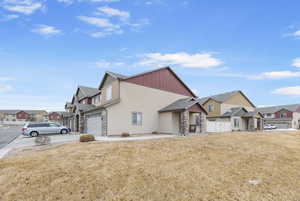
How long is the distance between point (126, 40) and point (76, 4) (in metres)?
5.81

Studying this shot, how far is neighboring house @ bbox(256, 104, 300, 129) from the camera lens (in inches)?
1845

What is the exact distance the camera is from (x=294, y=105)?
2036 inches

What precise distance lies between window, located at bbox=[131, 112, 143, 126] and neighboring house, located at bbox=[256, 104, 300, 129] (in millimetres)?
45507

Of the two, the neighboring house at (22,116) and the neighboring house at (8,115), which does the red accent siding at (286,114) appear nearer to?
the neighboring house at (22,116)

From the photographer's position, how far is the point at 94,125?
65.7 ft

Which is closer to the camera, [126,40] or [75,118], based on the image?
[126,40]

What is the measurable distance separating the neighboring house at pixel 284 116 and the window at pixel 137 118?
45507 millimetres

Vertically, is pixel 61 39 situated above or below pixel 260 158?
above

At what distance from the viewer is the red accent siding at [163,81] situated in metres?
19.8

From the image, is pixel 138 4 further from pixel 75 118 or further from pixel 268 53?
pixel 75 118

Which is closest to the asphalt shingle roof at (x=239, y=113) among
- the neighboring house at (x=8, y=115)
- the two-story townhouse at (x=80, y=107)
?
the two-story townhouse at (x=80, y=107)

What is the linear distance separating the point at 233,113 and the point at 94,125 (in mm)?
23435

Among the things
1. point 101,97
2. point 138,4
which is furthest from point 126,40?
point 101,97

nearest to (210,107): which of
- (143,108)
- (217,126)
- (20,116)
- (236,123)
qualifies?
(236,123)
